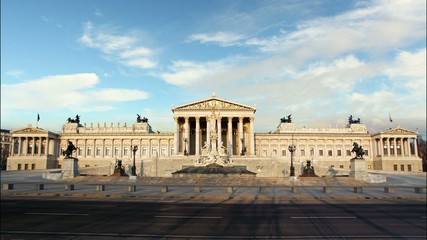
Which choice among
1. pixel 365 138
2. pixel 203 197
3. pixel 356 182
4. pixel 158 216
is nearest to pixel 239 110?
pixel 365 138

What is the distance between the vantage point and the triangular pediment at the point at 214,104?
333 ft

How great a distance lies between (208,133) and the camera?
9819cm

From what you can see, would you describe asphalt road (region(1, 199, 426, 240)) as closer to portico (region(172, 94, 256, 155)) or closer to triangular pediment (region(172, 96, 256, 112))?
portico (region(172, 94, 256, 155))

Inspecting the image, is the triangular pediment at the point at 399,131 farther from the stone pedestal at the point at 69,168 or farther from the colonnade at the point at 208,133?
the stone pedestal at the point at 69,168

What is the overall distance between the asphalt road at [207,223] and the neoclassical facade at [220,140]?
3139 inches

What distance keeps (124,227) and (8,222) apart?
5007 millimetres

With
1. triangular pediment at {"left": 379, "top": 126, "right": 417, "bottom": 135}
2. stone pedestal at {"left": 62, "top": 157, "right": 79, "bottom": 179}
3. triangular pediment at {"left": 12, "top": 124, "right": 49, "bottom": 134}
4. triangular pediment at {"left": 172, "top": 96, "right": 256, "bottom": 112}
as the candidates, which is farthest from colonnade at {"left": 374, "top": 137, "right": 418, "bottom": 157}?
triangular pediment at {"left": 12, "top": 124, "right": 49, "bottom": 134}

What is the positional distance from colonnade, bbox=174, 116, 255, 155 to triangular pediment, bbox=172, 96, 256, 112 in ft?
8.63

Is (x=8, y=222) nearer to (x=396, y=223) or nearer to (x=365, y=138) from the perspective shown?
(x=396, y=223)

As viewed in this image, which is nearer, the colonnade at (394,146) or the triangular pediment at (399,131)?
the triangular pediment at (399,131)

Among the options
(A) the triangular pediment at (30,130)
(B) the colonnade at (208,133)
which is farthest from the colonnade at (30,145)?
(B) the colonnade at (208,133)

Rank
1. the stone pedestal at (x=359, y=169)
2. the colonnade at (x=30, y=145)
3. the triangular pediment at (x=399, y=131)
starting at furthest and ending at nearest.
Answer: the colonnade at (x=30, y=145) < the triangular pediment at (x=399, y=131) < the stone pedestal at (x=359, y=169)

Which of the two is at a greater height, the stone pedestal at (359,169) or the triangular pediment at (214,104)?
the triangular pediment at (214,104)

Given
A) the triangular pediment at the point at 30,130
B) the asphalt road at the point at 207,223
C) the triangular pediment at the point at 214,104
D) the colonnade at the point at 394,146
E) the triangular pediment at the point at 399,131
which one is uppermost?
the triangular pediment at the point at 214,104
